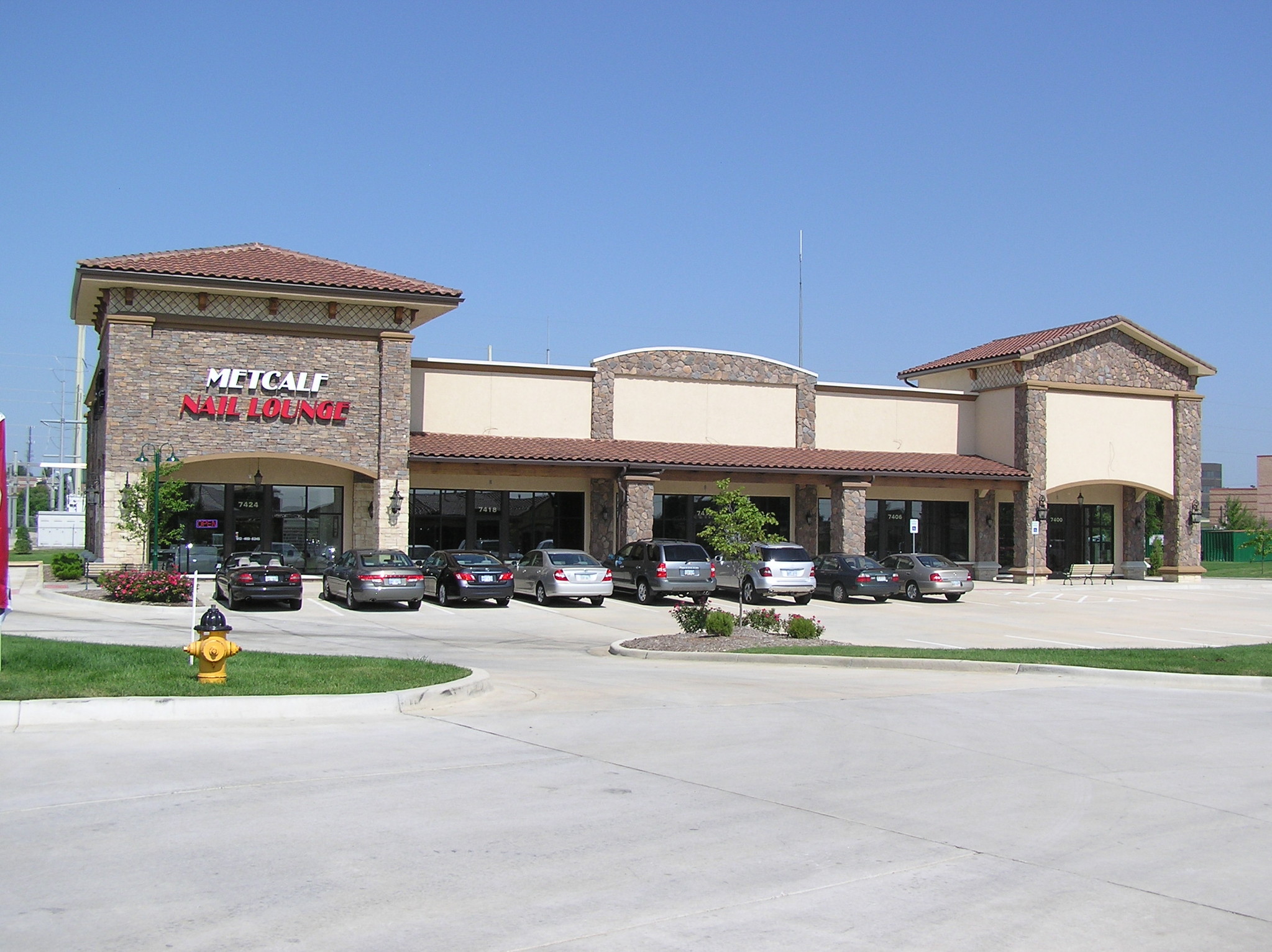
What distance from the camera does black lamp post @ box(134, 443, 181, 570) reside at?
97.2 ft

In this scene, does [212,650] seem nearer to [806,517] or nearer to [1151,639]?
[1151,639]

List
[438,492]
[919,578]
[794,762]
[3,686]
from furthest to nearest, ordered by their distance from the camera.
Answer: [438,492], [919,578], [3,686], [794,762]

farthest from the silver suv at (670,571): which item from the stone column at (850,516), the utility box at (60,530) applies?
the utility box at (60,530)

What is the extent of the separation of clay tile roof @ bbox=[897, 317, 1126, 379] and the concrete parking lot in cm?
3107

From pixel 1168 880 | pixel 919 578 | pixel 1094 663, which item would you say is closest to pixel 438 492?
pixel 919 578

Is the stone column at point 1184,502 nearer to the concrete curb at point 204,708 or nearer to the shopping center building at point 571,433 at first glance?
the shopping center building at point 571,433

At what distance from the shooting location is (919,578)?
115 feet

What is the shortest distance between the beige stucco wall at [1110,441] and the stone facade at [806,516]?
9.65 meters

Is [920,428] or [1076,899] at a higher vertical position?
[920,428]

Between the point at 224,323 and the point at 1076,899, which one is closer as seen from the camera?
the point at 1076,899

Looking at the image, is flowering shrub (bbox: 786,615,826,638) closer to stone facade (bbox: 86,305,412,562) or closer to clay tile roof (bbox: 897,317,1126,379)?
stone facade (bbox: 86,305,412,562)

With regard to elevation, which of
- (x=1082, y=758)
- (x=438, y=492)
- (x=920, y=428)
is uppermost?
(x=920, y=428)

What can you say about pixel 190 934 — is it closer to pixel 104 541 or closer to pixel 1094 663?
pixel 1094 663

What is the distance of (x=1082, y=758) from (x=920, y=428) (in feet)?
117
